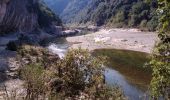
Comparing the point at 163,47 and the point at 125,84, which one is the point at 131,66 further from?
the point at 163,47

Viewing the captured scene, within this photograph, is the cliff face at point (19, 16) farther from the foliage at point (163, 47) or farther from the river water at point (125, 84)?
the foliage at point (163, 47)

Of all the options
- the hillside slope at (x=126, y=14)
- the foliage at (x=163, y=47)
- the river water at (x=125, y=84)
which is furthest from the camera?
the hillside slope at (x=126, y=14)

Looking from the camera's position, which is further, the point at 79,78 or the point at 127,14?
the point at 127,14

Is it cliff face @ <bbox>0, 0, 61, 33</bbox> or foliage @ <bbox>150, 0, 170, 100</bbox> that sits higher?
cliff face @ <bbox>0, 0, 61, 33</bbox>

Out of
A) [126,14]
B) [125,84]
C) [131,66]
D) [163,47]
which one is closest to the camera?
[163,47]

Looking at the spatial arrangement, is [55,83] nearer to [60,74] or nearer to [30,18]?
[60,74]

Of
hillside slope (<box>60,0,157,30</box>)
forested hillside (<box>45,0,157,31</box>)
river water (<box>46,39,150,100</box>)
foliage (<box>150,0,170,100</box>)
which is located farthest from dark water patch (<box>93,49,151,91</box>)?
hillside slope (<box>60,0,157,30</box>)

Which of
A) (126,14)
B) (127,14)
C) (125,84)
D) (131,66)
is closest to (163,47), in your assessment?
(125,84)

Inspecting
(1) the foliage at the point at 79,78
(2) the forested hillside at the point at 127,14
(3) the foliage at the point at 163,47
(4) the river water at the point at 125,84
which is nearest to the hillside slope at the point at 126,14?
(2) the forested hillside at the point at 127,14

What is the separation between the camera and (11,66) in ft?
143

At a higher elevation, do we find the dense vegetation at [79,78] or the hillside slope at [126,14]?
the hillside slope at [126,14]

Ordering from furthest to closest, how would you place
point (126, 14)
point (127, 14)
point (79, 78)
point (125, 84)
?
point (126, 14) < point (127, 14) < point (125, 84) < point (79, 78)

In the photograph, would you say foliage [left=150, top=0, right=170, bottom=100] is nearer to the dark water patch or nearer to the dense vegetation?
the dense vegetation

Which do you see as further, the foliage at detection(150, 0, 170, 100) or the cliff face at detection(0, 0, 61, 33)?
the cliff face at detection(0, 0, 61, 33)
